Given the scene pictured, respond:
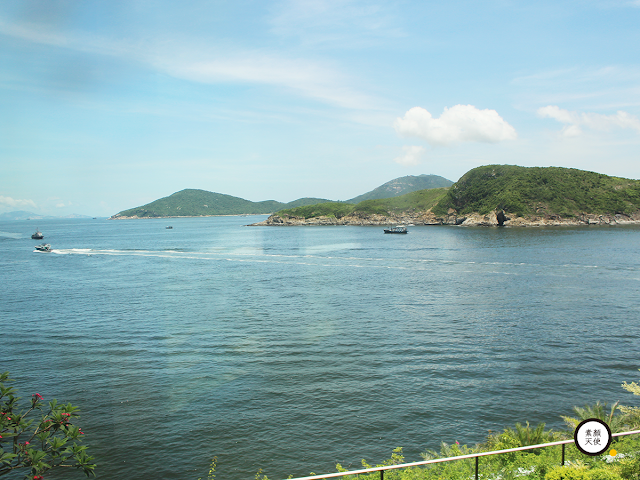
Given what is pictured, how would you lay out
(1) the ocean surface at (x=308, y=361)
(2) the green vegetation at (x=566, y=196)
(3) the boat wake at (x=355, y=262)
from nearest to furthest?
1. (1) the ocean surface at (x=308, y=361)
2. (3) the boat wake at (x=355, y=262)
3. (2) the green vegetation at (x=566, y=196)

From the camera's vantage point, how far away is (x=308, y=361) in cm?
2800

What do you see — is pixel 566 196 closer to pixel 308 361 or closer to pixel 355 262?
pixel 355 262

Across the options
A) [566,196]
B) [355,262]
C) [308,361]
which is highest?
[566,196]

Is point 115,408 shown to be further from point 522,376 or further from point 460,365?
point 522,376

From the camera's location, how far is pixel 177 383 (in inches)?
978

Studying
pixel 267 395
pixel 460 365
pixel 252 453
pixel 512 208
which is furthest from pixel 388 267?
pixel 512 208

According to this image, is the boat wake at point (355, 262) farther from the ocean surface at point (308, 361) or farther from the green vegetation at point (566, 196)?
the green vegetation at point (566, 196)

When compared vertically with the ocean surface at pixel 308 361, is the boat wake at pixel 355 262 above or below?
above

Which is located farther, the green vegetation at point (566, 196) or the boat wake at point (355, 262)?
the green vegetation at point (566, 196)

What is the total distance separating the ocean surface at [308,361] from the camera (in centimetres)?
1917

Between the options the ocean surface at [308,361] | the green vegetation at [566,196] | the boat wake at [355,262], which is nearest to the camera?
the ocean surface at [308,361]

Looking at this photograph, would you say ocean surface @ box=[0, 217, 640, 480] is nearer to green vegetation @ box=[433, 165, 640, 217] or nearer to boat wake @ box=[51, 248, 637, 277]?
boat wake @ box=[51, 248, 637, 277]

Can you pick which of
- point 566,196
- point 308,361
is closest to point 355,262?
point 308,361

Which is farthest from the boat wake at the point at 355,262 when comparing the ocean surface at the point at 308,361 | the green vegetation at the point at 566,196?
the green vegetation at the point at 566,196
